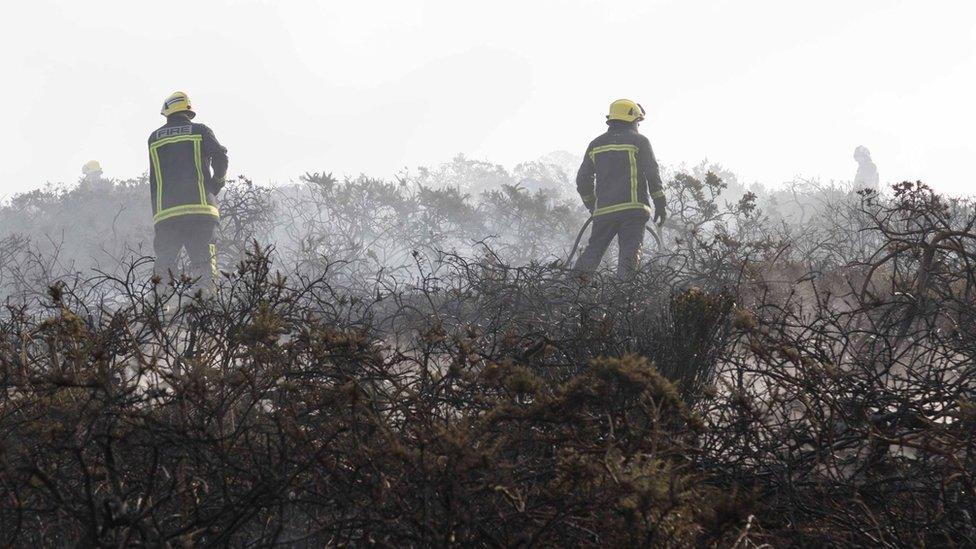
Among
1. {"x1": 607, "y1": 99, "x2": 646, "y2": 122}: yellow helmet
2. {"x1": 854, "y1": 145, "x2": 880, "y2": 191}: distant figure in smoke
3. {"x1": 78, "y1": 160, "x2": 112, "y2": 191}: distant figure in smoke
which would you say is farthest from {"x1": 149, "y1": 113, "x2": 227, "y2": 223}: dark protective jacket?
{"x1": 854, "y1": 145, "x2": 880, "y2": 191}: distant figure in smoke

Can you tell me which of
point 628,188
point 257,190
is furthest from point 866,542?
point 257,190

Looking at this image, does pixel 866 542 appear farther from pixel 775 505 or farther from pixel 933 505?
pixel 933 505

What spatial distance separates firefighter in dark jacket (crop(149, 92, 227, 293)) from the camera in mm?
7562

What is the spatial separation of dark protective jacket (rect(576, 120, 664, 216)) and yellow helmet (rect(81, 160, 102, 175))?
17.0 m

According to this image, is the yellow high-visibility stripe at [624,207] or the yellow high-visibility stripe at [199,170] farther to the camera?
the yellow high-visibility stripe at [199,170]

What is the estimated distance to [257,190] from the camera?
32.7ft

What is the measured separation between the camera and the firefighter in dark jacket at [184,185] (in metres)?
7.56

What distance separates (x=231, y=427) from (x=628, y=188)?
548 centimetres

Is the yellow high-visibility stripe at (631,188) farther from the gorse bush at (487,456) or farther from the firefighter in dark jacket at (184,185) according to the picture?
the gorse bush at (487,456)

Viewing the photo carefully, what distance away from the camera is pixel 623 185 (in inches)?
293

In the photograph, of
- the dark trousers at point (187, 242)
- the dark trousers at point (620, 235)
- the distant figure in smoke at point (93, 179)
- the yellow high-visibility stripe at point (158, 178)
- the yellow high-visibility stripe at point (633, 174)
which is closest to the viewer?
the dark trousers at point (620, 235)

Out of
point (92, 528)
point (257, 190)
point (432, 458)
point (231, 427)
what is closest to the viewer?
point (92, 528)

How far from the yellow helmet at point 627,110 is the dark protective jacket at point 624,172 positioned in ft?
0.23

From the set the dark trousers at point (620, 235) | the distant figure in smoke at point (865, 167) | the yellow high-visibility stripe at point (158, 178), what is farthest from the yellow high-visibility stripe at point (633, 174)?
the distant figure in smoke at point (865, 167)
